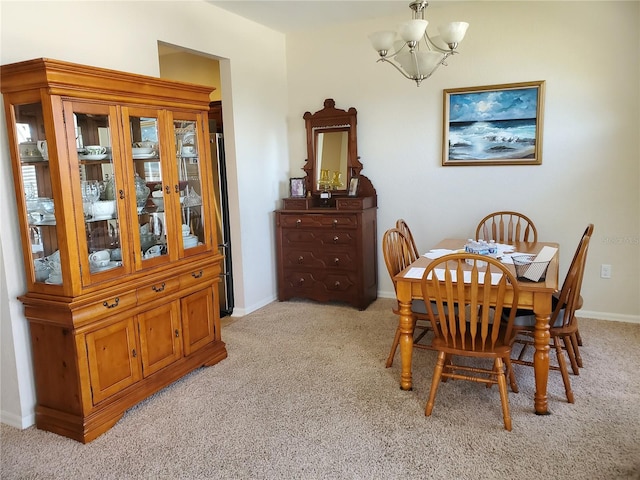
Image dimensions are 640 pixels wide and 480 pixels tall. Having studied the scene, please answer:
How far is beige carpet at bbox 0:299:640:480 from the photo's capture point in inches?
83.7

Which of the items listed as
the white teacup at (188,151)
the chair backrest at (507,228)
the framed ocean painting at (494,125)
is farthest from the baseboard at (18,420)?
the framed ocean painting at (494,125)

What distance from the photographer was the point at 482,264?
286cm

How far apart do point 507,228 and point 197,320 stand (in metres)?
2.70

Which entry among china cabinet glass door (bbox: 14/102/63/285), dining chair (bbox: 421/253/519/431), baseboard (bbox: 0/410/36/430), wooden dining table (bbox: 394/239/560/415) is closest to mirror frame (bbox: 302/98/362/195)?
wooden dining table (bbox: 394/239/560/415)

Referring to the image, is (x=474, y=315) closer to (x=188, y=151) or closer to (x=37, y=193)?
(x=188, y=151)

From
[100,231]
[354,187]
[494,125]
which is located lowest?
[100,231]

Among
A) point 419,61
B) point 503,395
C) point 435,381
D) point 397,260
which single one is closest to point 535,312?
point 503,395

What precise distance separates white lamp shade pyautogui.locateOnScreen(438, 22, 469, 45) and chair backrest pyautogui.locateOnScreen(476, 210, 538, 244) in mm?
1753

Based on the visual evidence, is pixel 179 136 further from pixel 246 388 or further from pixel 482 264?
pixel 482 264

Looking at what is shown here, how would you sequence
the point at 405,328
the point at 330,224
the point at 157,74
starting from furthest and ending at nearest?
the point at 330,224 → the point at 157,74 → the point at 405,328

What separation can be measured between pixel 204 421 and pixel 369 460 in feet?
3.01

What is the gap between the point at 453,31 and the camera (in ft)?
8.23

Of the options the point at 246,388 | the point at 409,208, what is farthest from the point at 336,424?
the point at 409,208

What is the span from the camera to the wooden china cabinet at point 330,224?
435 centimetres
